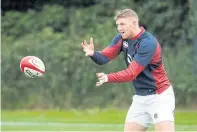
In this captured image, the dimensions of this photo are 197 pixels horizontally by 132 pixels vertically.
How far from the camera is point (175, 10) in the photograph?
20500 millimetres

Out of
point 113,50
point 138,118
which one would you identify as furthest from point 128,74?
point 113,50

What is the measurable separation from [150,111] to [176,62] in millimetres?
10187

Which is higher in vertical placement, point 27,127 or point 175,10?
point 175,10

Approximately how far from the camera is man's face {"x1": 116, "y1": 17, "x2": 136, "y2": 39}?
8156 mm

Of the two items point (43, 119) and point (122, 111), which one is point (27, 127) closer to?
point (43, 119)

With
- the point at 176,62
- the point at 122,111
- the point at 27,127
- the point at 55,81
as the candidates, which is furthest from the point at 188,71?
the point at 27,127

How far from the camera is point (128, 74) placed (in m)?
8.05

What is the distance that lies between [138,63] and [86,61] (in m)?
10.6

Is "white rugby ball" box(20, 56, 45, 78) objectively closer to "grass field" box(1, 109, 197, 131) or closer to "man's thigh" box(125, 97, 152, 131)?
"man's thigh" box(125, 97, 152, 131)

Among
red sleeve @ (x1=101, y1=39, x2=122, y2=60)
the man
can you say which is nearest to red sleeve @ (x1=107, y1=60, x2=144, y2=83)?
the man

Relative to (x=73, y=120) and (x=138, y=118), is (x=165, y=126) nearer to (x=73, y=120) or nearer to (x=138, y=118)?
(x=138, y=118)

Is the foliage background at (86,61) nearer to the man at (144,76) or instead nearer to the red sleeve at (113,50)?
the red sleeve at (113,50)

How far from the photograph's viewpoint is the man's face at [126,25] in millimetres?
8156

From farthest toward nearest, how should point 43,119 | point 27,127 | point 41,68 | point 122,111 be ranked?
point 122,111 < point 43,119 < point 27,127 < point 41,68
